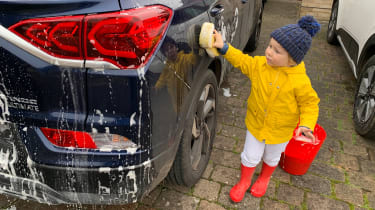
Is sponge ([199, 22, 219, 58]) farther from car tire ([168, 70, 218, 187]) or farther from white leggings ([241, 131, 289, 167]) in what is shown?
white leggings ([241, 131, 289, 167])

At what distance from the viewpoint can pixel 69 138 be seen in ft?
4.68

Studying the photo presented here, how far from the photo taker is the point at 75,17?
121cm

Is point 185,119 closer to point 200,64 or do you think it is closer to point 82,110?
point 200,64

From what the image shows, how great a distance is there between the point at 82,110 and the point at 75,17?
0.42 metres

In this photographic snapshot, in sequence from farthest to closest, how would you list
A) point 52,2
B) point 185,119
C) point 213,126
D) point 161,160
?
point 213,126
point 185,119
point 161,160
point 52,2

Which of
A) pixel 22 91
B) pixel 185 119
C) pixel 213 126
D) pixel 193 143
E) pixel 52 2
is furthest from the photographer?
pixel 213 126

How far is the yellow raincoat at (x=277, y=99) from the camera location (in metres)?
1.82

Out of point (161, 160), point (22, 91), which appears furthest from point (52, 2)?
point (161, 160)

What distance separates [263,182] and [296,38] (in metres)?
1.27

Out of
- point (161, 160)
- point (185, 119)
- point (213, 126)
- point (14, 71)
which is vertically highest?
point (14, 71)

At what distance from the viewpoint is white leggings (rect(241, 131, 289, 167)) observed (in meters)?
2.20

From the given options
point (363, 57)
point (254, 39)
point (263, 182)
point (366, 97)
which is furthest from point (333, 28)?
point (263, 182)

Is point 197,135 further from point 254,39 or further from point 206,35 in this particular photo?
point 254,39

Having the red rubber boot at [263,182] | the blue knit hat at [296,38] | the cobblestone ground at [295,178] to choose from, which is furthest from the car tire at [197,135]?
the blue knit hat at [296,38]
